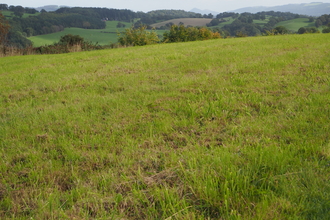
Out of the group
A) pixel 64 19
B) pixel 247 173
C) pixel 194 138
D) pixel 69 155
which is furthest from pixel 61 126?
pixel 64 19

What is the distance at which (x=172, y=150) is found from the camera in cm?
336

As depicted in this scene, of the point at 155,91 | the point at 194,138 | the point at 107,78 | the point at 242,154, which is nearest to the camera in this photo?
the point at 242,154

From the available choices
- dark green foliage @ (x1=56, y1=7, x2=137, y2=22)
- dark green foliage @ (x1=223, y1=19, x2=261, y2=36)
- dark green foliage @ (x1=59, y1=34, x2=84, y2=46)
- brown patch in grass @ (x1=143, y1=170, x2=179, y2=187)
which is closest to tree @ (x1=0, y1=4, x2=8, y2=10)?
dark green foliage @ (x1=56, y1=7, x2=137, y2=22)

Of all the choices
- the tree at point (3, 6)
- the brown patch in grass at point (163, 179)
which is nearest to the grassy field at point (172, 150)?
the brown patch in grass at point (163, 179)

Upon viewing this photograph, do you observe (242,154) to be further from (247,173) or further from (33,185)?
(33,185)

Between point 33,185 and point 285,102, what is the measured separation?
457 cm

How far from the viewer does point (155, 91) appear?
6.28 metres

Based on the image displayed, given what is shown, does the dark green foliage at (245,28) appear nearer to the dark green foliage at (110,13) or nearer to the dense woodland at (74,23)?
the dense woodland at (74,23)

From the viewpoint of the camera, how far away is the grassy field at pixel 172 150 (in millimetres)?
2289

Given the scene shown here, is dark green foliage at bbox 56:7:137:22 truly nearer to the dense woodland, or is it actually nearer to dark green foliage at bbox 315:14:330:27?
the dense woodland

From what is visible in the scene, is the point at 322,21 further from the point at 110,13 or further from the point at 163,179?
the point at 110,13

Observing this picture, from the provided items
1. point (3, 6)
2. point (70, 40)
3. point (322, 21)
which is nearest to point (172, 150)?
Result: point (70, 40)

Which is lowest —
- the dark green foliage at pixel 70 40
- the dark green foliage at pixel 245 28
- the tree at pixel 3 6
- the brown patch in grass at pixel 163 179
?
the brown patch in grass at pixel 163 179

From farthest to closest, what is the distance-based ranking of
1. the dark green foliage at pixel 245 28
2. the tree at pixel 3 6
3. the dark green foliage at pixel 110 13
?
the dark green foliage at pixel 110 13 → the tree at pixel 3 6 → the dark green foliage at pixel 245 28
